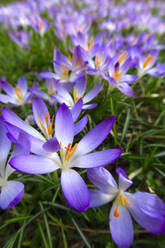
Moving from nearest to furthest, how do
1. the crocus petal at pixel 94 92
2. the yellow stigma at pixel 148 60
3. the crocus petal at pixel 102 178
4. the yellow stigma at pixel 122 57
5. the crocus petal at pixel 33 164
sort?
the crocus petal at pixel 33 164, the crocus petal at pixel 102 178, the crocus petal at pixel 94 92, the yellow stigma at pixel 122 57, the yellow stigma at pixel 148 60

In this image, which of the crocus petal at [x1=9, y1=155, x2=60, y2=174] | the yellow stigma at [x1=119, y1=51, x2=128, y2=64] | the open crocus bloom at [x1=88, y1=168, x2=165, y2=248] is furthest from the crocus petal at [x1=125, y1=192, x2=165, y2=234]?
the yellow stigma at [x1=119, y1=51, x2=128, y2=64]

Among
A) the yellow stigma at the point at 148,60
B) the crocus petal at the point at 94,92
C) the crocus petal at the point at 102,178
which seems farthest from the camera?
the yellow stigma at the point at 148,60

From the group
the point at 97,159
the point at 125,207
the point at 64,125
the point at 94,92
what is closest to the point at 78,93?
the point at 94,92

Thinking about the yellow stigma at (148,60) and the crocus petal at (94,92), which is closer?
the crocus petal at (94,92)

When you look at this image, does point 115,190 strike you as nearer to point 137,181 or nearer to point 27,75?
point 137,181

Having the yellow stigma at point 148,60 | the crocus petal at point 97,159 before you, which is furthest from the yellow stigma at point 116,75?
the crocus petal at point 97,159

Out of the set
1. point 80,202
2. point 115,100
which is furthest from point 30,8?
point 80,202

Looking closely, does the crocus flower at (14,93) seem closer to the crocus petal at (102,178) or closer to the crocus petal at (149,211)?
the crocus petal at (102,178)
